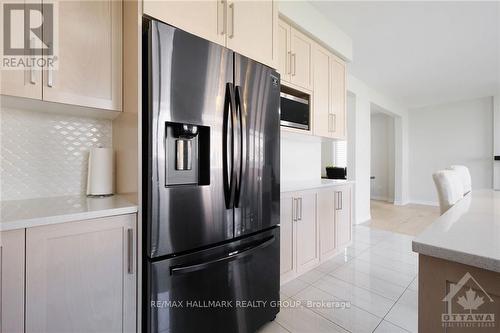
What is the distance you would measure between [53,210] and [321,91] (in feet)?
Answer: 8.19

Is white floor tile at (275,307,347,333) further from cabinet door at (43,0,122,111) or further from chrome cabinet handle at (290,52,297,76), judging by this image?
chrome cabinet handle at (290,52,297,76)

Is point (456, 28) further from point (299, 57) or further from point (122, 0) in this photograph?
point (122, 0)

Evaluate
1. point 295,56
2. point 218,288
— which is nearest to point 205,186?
point 218,288

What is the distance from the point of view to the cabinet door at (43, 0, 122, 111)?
1112 millimetres

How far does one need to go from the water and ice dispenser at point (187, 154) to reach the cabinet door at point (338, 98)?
1.94 meters

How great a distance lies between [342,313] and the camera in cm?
171

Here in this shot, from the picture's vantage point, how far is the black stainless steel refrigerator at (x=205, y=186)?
106 centimetres

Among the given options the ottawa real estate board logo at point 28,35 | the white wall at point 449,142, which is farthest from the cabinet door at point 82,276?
the white wall at point 449,142

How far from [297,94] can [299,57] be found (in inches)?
14.0

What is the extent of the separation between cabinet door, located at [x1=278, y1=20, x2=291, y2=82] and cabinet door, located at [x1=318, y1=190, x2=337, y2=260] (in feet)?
3.98

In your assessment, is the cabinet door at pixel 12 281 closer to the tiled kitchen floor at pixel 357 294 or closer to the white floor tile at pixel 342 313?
the tiled kitchen floor at pixel 357 294

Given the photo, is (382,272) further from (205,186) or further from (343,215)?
(205,186)

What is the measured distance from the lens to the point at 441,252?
1.98ft

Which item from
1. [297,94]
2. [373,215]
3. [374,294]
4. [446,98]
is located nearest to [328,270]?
[374,294]
